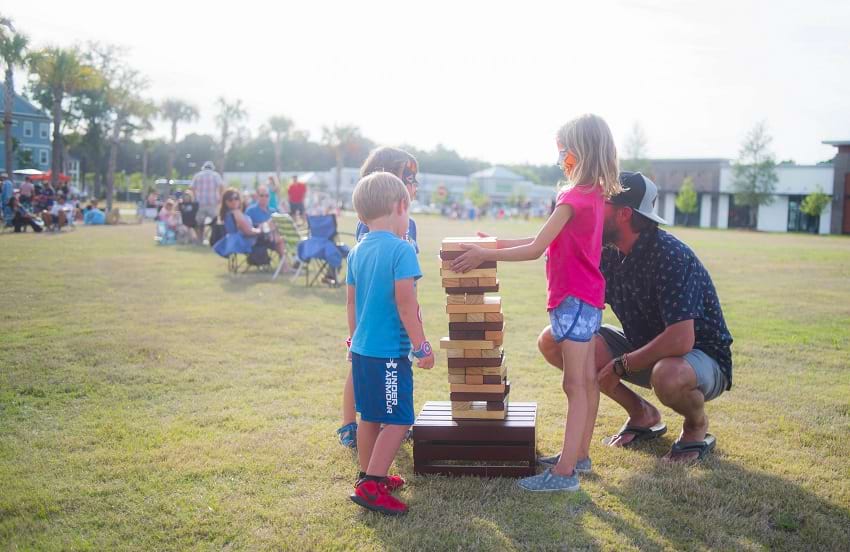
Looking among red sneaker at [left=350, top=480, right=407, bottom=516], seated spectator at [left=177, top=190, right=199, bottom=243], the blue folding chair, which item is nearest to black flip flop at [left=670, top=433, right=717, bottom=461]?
red sneaker at [left=350, top=480, right=407, bottom=516]

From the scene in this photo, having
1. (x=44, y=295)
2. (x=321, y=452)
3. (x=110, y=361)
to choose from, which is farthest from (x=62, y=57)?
(x=321, y=452)

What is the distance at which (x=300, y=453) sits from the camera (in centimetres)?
420

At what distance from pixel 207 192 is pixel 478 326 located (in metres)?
16.6

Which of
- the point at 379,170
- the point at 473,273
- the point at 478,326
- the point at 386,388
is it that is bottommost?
the point at 386,388

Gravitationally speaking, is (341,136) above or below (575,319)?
above

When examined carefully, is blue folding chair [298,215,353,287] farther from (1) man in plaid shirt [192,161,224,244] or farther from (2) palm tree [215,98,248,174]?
(2) palm tree [215,98,248,174]

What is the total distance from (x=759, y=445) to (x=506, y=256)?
2.05 m

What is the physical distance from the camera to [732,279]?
14.0 m

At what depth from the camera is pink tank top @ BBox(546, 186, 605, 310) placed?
3588mm

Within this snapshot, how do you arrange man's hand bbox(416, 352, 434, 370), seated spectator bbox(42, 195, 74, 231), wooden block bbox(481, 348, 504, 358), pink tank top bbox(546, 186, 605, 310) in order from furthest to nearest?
seated spectator bbox(42, 195, 74, 231) → wooden block bbox(481, 348, 504, 358) → pink tank top bbox(546, 186, 605, 310) → man's hand bbox(416, 352, 434, 370)

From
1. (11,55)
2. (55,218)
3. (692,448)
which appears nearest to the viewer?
(692,448)

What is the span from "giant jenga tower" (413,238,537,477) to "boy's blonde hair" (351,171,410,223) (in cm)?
44

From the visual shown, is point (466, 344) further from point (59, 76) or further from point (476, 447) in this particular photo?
point (59, 76)

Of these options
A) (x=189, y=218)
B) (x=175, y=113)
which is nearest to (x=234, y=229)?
(x=189, y=218)
